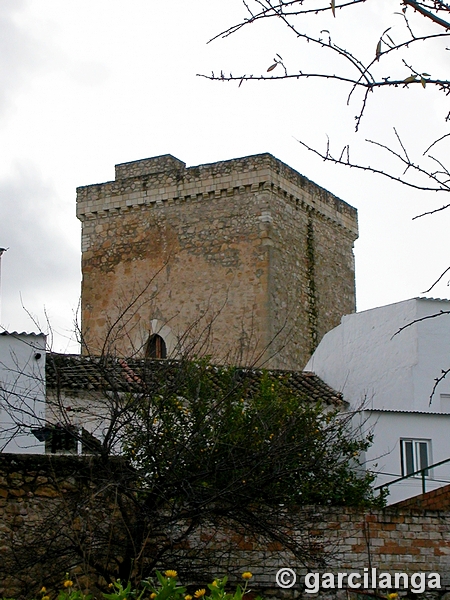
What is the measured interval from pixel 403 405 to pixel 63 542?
11.2 metres

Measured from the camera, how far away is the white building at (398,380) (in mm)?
16719

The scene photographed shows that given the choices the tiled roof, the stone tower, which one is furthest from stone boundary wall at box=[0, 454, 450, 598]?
the stone tower

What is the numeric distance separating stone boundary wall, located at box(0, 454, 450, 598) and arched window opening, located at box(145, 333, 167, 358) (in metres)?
11.1

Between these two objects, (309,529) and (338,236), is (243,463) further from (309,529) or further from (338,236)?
(338,236)

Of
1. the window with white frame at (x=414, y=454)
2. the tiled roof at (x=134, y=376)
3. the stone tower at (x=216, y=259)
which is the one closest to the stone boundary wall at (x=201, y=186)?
the stone tower at (x=216, y=259)

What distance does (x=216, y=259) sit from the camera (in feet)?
72.2

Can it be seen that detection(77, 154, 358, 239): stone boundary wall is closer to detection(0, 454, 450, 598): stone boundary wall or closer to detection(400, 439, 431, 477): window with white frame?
detection(400, 439, 431, 477): window with white frame

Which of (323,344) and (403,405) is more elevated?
(323,344)

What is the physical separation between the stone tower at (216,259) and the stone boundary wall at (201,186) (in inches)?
1.0

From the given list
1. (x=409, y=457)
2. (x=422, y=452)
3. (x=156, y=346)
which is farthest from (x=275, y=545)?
(x=156, y=346)

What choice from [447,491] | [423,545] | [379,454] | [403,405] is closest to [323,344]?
[403,405]

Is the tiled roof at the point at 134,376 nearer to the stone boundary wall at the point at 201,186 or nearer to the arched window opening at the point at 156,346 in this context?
the arched window opening at the point at 156,346

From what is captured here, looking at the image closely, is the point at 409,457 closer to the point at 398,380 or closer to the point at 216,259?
the point at 398,380

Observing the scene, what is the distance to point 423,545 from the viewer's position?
1145 cm
